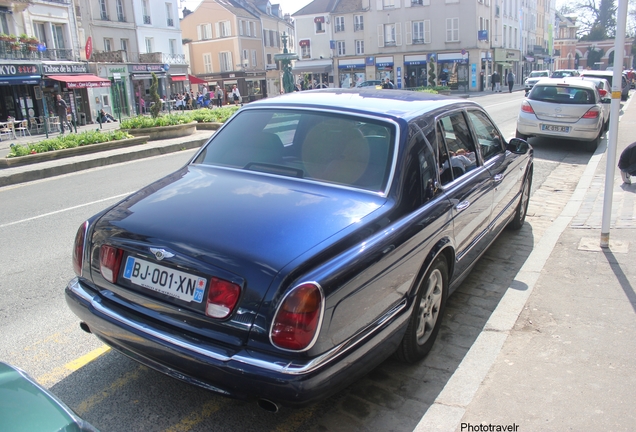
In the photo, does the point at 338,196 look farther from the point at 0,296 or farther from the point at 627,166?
the point at 627,166

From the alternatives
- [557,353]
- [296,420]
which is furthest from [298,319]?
[557,353]

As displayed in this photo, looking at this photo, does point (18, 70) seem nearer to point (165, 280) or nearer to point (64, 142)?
point (64, 142)

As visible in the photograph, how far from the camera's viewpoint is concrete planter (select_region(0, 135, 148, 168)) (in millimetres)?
12529

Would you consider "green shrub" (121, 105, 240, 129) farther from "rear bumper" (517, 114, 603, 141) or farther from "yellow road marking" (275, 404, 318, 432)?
"yellow road marking" (275, 404, 318, 432)

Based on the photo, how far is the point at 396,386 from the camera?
10.8 feet

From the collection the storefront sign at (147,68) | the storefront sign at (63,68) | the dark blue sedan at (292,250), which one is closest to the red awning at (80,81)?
the storefront sign at (63,68)

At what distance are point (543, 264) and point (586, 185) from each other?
4202mm

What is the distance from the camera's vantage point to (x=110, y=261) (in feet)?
9.80

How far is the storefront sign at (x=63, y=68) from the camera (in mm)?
32844

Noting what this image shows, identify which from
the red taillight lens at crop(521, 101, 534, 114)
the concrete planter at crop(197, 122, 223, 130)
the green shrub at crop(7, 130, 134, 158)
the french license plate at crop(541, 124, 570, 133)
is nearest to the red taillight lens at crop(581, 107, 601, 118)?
the french license plate at crop(541, 124, 570, 133)

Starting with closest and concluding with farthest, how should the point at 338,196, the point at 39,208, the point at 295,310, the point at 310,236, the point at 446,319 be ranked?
1. the point at 295,310
2. the point at 310,236
3. the point at 338,196
4. the point at 446,319
5. the point at 39,208

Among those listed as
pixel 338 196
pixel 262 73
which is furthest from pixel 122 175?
pixel 262 73

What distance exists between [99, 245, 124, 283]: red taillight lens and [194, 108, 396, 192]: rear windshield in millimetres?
1106

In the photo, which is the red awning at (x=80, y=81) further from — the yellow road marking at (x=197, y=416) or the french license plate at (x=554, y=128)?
the yellow road marking at (x=197, y=416)
